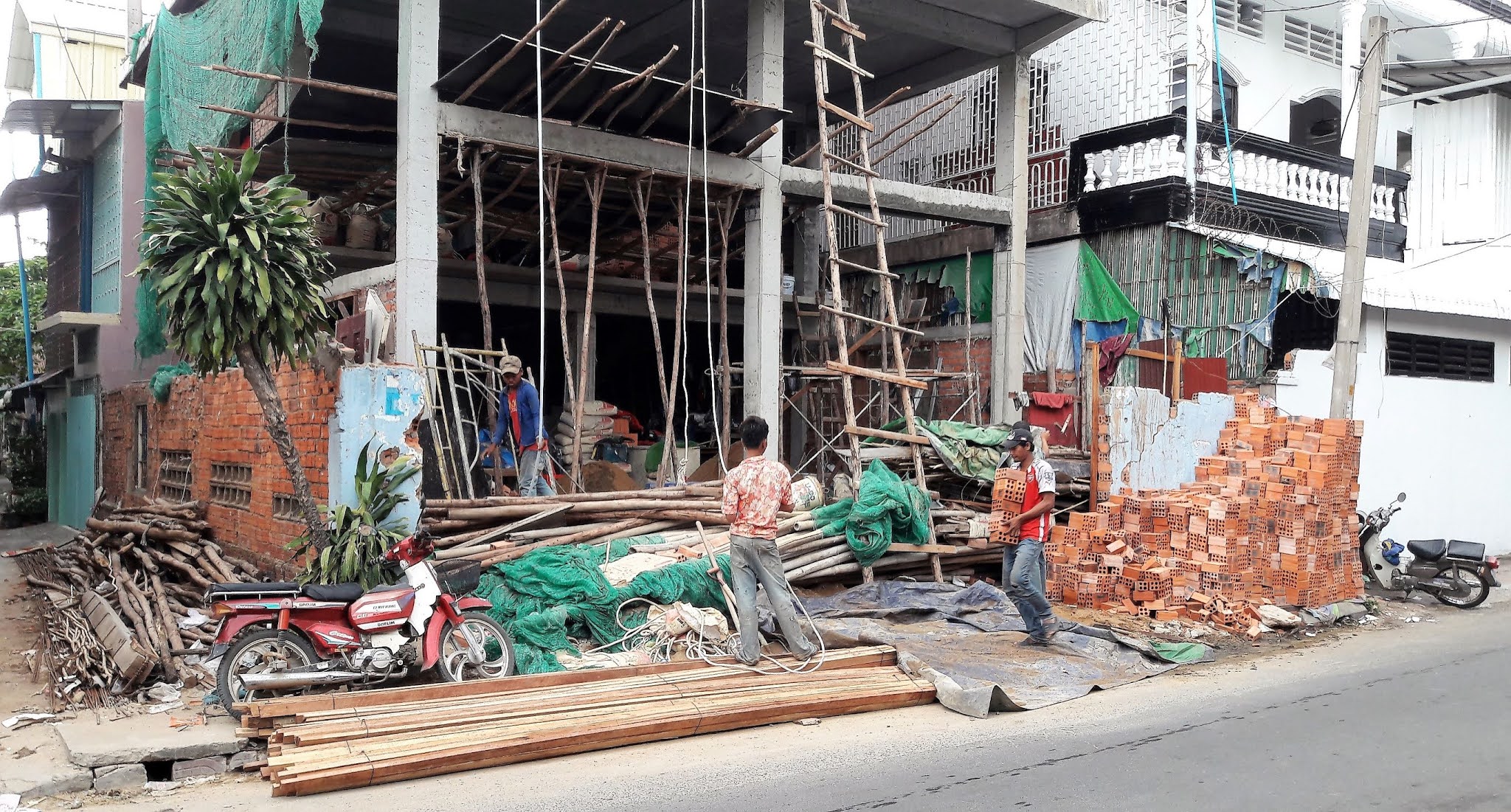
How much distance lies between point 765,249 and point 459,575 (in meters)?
6.26

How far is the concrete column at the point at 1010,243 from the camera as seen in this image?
15.0 m

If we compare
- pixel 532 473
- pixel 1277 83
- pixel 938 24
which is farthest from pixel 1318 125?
pixel 532 473

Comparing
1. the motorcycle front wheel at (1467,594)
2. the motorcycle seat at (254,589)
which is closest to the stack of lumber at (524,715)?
the motorcycle seat at (254,589)

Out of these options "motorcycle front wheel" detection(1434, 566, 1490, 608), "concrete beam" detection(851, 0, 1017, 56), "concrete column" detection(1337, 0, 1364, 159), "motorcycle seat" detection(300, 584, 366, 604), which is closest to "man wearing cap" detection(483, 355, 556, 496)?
"motorcycle seat" detection(300, 584, 366, 604)

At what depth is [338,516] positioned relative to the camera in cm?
775

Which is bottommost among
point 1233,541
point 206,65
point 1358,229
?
point 1233,541

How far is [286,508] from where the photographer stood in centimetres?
974

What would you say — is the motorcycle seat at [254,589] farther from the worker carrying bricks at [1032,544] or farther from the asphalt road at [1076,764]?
the worker carrying bricks at [1032,544]

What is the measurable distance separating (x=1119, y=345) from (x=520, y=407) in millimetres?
8604

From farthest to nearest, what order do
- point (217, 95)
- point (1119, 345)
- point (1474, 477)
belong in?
point (1474, 477), point (1119, 345), point (217, 95)

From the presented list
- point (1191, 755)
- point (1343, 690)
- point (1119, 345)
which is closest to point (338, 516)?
point (1191, 755)

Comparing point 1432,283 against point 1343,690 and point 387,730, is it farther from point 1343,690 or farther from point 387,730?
point 387,730

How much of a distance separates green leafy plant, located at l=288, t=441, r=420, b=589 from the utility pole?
10.0 metres

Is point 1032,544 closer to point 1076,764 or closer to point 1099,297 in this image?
point 1076,764
